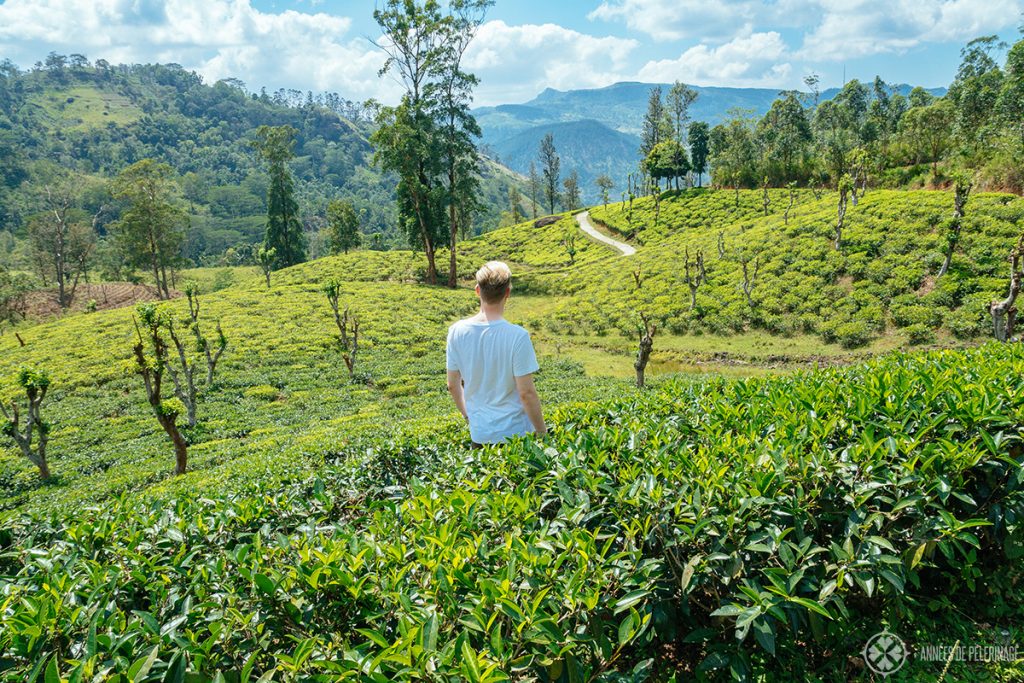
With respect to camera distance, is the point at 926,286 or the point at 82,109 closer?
the point at 926,286

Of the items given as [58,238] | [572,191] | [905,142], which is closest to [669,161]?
[905,142]

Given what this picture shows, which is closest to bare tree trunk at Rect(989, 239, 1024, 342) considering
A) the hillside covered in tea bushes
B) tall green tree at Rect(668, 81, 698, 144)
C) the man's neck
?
the hillside covered in tea bushes

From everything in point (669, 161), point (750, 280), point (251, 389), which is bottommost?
point (251, 389)

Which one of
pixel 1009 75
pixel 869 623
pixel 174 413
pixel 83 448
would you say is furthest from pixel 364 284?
pixel 1009 75

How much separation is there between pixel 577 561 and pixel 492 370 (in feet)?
7.38

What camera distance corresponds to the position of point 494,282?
14.9ft

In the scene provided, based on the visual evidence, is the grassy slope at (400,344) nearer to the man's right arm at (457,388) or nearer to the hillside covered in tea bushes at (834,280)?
the hillside covered in tea bushes at (834,280)

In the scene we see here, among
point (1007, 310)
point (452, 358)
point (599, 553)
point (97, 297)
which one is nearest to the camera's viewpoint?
point (599, 553)

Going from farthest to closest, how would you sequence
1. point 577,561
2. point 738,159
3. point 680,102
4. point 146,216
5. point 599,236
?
point 680,102 < point 738,159 < point 599,236 < point 146,216 < point 577,561

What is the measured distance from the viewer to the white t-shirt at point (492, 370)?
453cm

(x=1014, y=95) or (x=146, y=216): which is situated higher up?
(x=1014, y=95)

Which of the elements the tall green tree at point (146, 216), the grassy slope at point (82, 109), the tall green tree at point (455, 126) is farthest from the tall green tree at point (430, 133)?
the grassy slope at point (82, 109)

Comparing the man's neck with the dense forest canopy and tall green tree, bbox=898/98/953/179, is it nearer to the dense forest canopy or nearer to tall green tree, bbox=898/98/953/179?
the dense forest canopy

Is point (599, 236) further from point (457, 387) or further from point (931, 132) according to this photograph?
point (457, 387)
